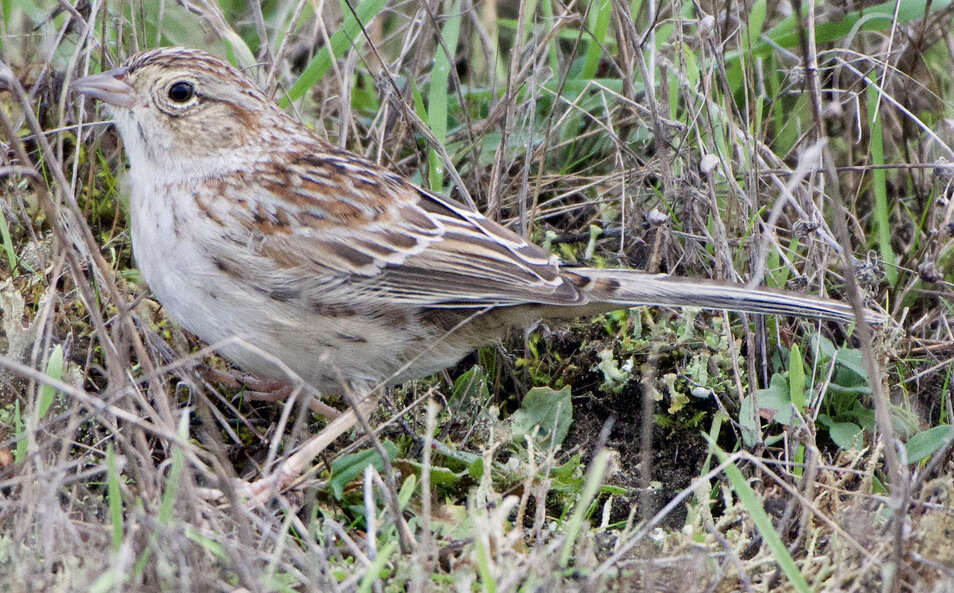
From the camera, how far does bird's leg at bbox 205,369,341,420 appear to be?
153 inches

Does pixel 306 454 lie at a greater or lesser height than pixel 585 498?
lesser

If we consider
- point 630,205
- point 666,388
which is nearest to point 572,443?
point 666,388

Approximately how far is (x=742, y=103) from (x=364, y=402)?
2.06 meters

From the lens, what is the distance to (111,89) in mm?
3621

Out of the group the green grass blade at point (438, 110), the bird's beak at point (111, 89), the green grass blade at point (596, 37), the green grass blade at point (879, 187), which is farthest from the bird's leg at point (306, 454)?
the green grass blade at point (879, 187)

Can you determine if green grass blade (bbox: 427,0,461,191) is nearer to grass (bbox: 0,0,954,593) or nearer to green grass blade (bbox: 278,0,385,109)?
grass (bbox: 0,0,954,593)

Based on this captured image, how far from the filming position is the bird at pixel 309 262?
11.5 feet

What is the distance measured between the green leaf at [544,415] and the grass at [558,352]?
0.01 meters

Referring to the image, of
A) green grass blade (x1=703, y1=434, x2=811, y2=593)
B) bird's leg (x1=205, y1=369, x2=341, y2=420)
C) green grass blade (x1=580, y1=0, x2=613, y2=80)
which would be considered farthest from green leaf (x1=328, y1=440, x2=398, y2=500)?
green grass blade (x1=580, y1=0, x2=613, y2=80)

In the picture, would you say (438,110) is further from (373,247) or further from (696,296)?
(696,296)

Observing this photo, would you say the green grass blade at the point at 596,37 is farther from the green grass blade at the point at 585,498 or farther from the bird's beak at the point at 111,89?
the green grass blade at the point at 585,498

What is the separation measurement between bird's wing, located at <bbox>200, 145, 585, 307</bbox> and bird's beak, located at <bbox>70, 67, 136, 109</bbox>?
1.40 ft

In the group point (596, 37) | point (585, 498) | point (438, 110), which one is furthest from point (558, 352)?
point (585, 498)

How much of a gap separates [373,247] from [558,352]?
0.96 metres
